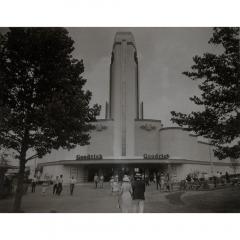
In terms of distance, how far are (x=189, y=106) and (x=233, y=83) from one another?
1.66 m

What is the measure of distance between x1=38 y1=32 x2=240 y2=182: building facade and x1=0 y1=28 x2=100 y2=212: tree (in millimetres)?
2087

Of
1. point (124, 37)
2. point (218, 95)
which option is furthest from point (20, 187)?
point (218, 95)

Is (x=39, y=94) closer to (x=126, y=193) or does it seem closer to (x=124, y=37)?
(x=124, y=37)

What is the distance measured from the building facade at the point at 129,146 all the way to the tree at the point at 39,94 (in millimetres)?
2087

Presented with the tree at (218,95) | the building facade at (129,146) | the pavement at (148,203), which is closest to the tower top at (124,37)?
the building facade at (129,146)

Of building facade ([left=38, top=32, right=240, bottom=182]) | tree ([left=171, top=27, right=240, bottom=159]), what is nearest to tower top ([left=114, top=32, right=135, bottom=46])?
building facade ([left=38, top=32, right=240, bottom=182])

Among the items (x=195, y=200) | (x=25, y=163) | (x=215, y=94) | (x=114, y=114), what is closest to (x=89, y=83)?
(x=25, y=163)

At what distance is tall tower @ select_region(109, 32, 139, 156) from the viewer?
14.9 metres

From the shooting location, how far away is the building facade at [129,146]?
572 inches

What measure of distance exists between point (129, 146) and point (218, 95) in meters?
8.32

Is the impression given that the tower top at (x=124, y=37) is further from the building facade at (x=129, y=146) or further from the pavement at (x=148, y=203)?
the pavement at (x=148, y=203)

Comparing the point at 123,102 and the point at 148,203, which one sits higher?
the point at 123,102

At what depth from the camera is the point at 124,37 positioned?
11383 mm

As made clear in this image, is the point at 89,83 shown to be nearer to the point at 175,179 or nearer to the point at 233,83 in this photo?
the point at 233,83
